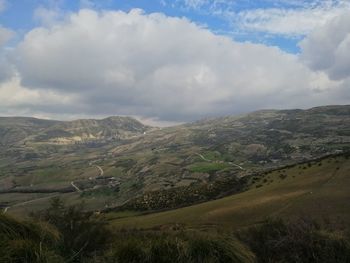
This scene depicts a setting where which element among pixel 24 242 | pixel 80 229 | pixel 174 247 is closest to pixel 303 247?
pixel 174 247

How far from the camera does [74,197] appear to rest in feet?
632

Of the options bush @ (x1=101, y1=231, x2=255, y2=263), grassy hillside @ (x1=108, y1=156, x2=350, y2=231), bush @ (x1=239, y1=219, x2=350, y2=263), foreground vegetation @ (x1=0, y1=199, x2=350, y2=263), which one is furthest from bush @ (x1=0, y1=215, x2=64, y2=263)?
grassy hillside @ (x1=108, y1=156, x2=350, y2=231)

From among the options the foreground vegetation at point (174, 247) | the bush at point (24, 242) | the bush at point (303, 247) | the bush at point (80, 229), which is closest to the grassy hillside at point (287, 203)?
the bush at point (80, 229)

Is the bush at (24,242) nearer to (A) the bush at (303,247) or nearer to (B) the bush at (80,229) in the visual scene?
(B) the bush at (80,229)

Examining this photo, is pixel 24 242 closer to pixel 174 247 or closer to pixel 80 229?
pixel 174 247

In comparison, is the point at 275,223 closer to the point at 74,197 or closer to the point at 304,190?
the point at 304,190

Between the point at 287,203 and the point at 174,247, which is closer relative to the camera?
the point at 174,247

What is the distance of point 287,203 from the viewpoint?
56781 mm

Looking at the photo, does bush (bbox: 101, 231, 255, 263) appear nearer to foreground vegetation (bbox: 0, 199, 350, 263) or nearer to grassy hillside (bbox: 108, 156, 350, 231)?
foreground vegetation (bbox: 0, 199, 350, 263)

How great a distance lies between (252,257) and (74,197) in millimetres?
187021

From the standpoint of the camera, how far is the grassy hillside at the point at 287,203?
165ft

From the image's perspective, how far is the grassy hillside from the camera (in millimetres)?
50344

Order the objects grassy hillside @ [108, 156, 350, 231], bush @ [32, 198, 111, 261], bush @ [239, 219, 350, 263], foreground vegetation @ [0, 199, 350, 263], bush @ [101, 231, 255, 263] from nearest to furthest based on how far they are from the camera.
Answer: foreground vegetation @ [0, 199, 350, 263], bush @ [101, 231, 255, 263], bush @ [239, 219, 350, 263], bush @ [32, 198, 111, 261], grassy hillside @ [108, 156, 350, 231]

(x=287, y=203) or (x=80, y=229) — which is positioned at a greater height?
(x=80, y=229)
